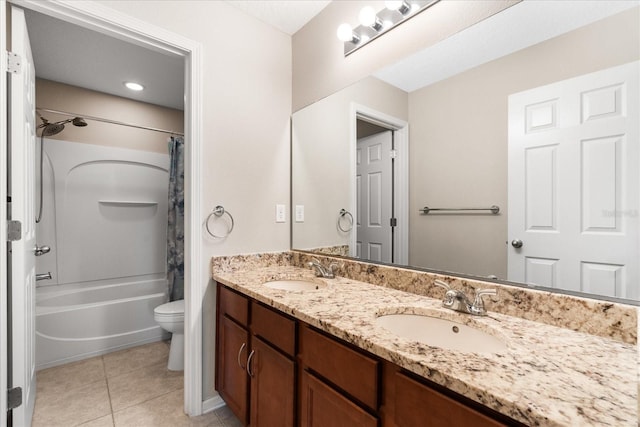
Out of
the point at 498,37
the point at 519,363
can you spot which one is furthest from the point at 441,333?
the point at 498,37

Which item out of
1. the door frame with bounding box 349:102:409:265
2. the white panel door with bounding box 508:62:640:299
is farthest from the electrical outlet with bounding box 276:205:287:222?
the white panel door with bounding box 508:62:640:299

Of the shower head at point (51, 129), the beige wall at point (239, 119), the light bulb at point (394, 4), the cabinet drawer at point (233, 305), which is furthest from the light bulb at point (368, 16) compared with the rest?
the shower head at point (51, 129)

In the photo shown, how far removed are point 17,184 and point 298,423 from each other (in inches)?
64.4

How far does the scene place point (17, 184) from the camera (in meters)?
1.40

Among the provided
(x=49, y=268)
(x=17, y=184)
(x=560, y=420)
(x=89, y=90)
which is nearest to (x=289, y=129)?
(x=17, y=184)

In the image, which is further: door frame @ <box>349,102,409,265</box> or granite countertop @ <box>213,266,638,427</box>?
door frame @ <box>349,102,409,265</box>

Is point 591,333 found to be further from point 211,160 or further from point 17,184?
point 17,184

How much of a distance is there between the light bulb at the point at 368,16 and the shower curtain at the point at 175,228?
212 cm

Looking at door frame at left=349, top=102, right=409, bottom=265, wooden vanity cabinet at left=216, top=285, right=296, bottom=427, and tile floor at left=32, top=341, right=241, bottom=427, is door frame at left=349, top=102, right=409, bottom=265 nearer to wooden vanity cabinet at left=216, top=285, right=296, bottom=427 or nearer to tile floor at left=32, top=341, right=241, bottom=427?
wooden vanity cabinet at left=216, top=285, right=296, bottom=427

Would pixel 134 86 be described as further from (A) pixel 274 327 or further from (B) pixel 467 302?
(B) pixel 467 302

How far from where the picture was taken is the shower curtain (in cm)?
285

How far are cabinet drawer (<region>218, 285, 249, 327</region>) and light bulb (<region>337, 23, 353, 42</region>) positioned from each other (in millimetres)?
1478

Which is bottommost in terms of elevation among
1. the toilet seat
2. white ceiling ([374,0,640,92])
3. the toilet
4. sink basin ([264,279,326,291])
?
the toilet

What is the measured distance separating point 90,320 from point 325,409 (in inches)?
96.7
